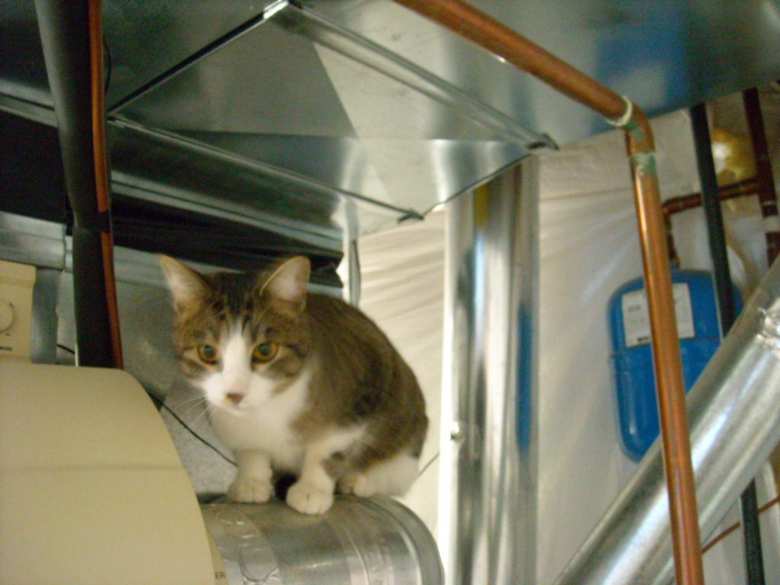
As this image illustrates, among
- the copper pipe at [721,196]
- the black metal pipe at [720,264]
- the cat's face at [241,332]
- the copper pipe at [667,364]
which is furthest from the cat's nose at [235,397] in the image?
the copper pipe at [721,196]

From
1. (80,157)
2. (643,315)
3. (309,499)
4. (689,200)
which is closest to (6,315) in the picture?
(80,157)

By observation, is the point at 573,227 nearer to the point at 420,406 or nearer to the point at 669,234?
the point at 669,234

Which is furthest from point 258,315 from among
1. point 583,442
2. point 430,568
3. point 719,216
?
point 583,442

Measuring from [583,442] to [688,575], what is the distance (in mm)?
845

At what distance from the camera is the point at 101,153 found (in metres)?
0.62

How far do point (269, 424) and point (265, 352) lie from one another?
11 cm

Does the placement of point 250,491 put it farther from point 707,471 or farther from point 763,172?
point 763,172

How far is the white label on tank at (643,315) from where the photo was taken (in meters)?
1.32

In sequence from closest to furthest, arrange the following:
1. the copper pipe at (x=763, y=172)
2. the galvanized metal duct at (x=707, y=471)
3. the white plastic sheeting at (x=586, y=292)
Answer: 1. the galvanized metal duct at (x=707, y=471)
2. the copper pipe at (x=763, y=172)
3. the white plastic sheeting at (x=586, y=292)

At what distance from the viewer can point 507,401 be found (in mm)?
1125

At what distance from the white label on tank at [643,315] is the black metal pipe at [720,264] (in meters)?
0.19

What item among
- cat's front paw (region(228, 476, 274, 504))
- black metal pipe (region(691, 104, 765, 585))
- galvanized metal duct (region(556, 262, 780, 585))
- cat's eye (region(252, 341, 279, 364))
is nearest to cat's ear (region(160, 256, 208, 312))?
cat's eye (region(252, 341, 279, 364))

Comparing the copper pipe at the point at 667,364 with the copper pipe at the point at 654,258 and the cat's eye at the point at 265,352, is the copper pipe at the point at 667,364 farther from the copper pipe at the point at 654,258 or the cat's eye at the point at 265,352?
the cat's eye at the point at 265,352

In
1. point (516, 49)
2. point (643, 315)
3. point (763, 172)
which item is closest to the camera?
point (516, 49)
